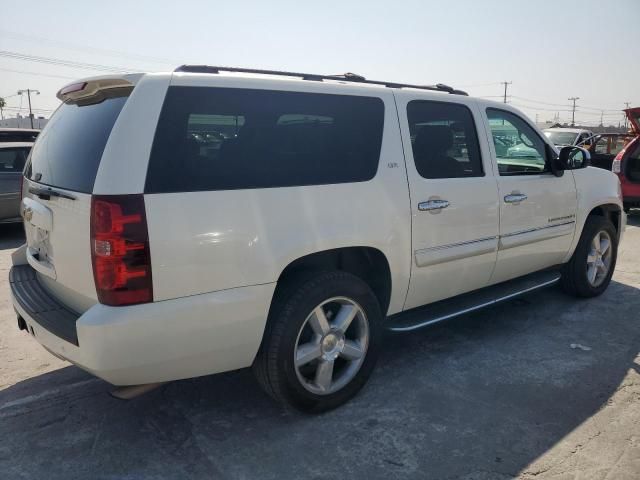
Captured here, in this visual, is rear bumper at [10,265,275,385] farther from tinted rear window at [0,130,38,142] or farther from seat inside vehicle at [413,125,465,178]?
tinted rear window at [0,130,38,142]

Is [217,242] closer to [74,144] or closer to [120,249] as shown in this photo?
[120,249]

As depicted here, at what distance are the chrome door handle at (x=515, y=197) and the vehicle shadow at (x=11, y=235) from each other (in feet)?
23.3

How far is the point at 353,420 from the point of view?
3109 mm

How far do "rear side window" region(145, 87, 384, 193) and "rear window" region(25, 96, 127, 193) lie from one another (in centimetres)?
32

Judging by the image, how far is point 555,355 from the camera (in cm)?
401

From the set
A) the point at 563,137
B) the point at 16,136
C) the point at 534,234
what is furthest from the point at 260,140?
the point at 563,137

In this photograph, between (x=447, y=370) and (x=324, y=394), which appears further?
(x=447, y=370)

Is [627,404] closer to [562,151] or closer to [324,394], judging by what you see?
[324,394]

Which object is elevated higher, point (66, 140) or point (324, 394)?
point (66, 140)

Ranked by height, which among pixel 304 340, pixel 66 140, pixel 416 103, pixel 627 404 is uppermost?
pixel 416 103

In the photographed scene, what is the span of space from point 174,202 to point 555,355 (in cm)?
309

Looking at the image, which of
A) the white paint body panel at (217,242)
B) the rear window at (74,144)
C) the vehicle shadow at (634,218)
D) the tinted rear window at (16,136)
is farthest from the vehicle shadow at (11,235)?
the vehicle shadow at (634,218)

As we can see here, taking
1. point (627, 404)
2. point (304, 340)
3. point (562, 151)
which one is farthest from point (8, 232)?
point (627, 404)

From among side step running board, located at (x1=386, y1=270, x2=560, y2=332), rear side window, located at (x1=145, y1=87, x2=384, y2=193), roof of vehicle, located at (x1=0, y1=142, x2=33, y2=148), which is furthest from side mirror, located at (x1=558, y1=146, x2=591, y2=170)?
roof of vehicle, located at (x1=0, y1=142, x2=33, y2=148)
